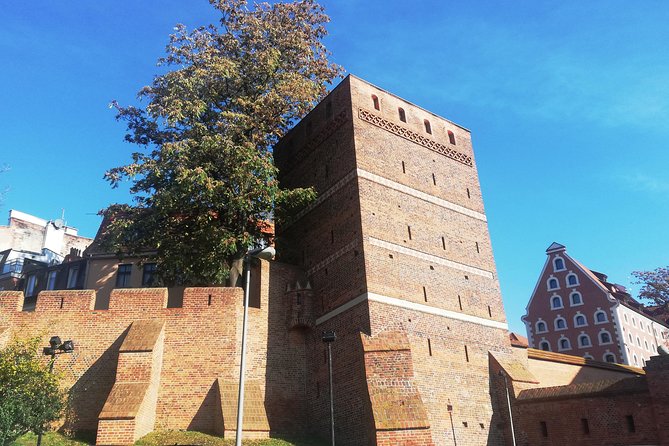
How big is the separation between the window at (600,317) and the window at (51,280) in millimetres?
36797

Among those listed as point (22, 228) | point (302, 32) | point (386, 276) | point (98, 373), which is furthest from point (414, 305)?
point (22, 228)

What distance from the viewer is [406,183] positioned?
23844 millimetres

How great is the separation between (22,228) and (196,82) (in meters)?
35.8

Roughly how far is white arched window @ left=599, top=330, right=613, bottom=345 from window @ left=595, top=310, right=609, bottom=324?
2.55ft

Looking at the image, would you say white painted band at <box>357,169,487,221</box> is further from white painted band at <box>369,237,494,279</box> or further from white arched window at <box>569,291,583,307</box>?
white arched window at <box>569,291,583,307</box>

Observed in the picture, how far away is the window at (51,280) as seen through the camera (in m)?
33.1

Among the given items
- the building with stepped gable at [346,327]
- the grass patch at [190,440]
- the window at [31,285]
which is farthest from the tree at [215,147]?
the window at [31,285]

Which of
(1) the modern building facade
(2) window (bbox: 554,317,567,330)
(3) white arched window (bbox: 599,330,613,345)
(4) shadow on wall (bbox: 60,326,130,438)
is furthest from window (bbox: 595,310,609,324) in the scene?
(4) shadow on wall (bbox: 60,326,130,438)

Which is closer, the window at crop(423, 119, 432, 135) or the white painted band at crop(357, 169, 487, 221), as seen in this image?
the white painted band at crop(357, 169, 487, 221)

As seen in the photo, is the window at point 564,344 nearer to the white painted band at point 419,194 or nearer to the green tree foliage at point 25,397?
the white painted band at point 419,194

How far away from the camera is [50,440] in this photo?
1698 centimetres

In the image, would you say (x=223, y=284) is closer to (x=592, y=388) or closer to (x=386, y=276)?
(x=386, y=276)

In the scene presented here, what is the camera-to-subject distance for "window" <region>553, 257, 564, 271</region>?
47938mm

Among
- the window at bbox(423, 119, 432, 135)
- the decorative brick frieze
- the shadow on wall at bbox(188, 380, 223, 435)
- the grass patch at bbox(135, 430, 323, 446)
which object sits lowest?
the grass patch at bbox(135, 430, 323, 446)
